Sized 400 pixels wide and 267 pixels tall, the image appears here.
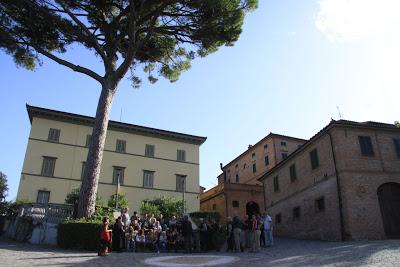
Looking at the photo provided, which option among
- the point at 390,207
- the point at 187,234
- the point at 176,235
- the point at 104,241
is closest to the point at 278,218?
the point at 390,207

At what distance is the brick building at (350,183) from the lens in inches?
712

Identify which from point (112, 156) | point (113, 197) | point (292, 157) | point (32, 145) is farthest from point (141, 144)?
point (292, 157)

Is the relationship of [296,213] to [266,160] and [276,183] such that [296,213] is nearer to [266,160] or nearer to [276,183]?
[276,183]

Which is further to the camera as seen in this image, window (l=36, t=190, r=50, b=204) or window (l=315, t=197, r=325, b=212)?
window (l=36, t=190, r=50, b=204)

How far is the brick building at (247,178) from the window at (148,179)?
7250 millimetres

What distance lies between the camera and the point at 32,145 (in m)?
29.8

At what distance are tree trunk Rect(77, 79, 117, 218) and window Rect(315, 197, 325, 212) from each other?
41.7ft

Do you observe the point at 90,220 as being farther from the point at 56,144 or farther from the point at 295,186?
the point at 56,144

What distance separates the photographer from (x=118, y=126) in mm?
33875

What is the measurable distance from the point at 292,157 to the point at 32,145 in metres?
21.1

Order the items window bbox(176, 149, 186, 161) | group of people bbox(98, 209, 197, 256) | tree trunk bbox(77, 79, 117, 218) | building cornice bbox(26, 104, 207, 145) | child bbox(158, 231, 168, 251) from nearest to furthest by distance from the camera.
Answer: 1. group of people bbox(98, 209, 197, 256)
2. tree trunk bbox(77, 79, 117, 218)
3. child bbox(158, 231, 168, 251)
4. building cornice bbox(26, 104, 207, 145)
5. window bbox(176, 149, 186, 161)

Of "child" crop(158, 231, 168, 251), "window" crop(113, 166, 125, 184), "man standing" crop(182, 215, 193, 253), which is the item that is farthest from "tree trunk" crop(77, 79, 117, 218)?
"window" crop(113, 166, 125, 184)

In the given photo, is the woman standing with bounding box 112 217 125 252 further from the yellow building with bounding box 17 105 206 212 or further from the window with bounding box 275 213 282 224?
the window with bounding box 275 213 282 224

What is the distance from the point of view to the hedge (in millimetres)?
12859
